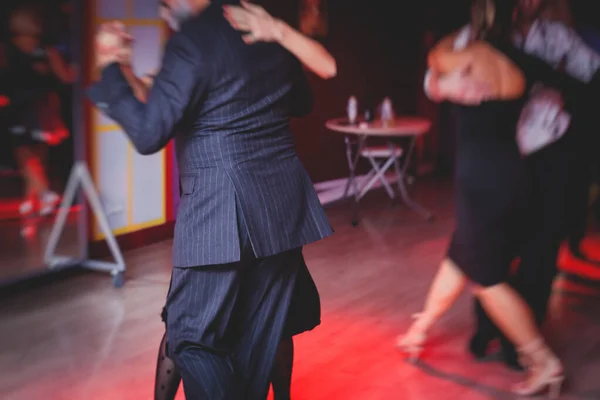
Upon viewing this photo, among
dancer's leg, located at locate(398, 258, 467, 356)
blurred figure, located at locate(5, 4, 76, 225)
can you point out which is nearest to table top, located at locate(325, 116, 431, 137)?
blurred figure, located at locate(5, 4, 76, 225)

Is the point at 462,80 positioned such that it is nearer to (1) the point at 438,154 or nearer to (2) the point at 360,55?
(2) the point at 360,55

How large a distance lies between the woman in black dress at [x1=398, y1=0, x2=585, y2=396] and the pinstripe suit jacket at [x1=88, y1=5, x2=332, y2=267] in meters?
1.03

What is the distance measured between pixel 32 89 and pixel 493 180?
3.03 meters

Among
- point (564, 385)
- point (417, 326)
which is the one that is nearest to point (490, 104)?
point (417, 326)

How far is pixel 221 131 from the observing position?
5.73ft

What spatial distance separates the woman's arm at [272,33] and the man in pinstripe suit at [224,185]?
1.0 inches

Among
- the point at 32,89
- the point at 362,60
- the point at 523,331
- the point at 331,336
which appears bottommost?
the point at 331,336

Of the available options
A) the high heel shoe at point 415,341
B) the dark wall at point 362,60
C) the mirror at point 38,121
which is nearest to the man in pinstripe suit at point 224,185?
the high heel shoe at point 415,341

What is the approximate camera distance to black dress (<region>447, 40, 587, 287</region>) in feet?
8.74

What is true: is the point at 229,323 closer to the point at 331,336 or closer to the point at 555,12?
the point at 331,336

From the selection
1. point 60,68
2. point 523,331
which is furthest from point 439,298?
point 60,68

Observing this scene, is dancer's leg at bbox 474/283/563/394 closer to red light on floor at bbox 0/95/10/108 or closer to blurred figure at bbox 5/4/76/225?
blurred figure at bbox 5/4/76/225

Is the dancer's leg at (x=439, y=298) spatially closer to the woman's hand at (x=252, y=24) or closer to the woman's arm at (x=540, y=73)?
the woman's arm at (x=540, y=73)

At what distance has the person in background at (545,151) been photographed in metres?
2.79
